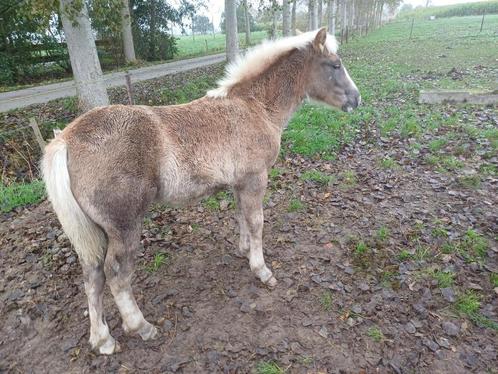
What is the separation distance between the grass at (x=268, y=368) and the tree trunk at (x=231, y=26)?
11.1 meters

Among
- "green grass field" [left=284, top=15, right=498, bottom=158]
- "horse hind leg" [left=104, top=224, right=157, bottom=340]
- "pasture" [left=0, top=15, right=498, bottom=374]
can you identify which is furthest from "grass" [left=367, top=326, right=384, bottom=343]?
"green grass field" [left=284, top=15, right=498, bottom=158]

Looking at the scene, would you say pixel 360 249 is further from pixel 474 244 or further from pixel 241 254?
pixel 241 254

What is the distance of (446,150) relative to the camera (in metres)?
6.17

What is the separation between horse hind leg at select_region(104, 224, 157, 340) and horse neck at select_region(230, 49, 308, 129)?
5.89 feet

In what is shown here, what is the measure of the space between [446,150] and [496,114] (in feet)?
8.09

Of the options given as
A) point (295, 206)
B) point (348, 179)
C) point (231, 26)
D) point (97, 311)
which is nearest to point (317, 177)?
point (348, 179)

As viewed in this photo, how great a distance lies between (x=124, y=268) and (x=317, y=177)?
3694 mm

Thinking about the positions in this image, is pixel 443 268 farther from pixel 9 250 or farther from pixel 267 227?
pixel 9 250

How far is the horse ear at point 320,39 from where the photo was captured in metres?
3.54

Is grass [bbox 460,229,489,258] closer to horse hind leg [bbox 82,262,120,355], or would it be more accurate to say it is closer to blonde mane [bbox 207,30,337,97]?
blonde mane [bbox 207,30,337,97]

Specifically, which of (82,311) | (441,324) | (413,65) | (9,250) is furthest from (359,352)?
(413,65)

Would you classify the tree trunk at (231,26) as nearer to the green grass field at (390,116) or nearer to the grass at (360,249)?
the green grass field at (390,116)

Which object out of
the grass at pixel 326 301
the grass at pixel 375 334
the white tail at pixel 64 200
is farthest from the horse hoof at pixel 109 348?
the grass at pixel 375 334

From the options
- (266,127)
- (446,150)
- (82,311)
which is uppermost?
(266,127)
